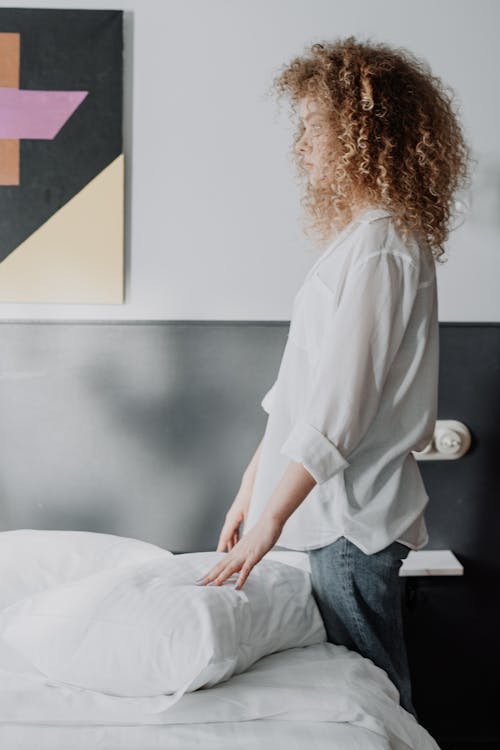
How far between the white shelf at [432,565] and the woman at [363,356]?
0.70 meters

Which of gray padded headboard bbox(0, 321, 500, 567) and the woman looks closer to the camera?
the woman

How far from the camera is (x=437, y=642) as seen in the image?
89.4 inches

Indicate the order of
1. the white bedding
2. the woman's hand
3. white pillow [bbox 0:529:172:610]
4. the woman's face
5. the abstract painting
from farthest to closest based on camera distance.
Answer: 1. the abstract painting
2. white pillow [bbox 0:529:172:610]
3. the woman's face
4. the woman's hand
5. the white bedding

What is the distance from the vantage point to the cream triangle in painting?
2.10 metres

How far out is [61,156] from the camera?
2090 mm

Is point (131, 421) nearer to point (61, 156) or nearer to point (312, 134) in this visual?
point (61, 156)

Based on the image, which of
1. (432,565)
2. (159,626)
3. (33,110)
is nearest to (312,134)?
(159,626)

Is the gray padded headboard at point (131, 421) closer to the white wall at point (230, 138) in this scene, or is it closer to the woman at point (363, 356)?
the white wall at point (230, 138)

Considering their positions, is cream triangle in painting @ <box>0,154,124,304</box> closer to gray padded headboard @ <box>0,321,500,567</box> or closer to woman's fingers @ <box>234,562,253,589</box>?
gray padded headboard @ <box>0,321,500,567</box>

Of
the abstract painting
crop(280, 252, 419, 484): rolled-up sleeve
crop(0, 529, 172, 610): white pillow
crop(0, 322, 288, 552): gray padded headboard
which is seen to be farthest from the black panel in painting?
crop(280, 252, 419, 484): rolled-up sleeve

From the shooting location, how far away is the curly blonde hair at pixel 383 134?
1348mm

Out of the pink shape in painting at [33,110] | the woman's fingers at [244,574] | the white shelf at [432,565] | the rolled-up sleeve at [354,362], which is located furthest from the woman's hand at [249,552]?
the pink shape in painting at [33,110]

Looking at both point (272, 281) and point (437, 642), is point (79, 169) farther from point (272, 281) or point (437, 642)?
point (437, 642)

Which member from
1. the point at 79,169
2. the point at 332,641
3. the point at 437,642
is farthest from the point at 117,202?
the point at 437,642
